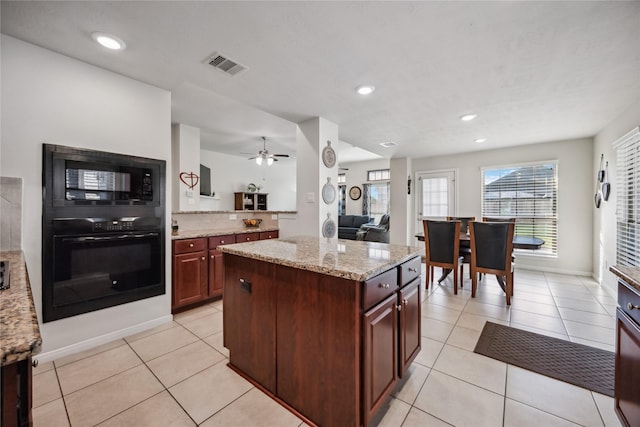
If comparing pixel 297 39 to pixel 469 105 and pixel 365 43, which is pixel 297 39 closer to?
pixel 365 43

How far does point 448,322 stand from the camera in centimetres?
271

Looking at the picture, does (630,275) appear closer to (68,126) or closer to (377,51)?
(377,51)

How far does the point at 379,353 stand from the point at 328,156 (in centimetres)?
270

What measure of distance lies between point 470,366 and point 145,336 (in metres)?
2.79

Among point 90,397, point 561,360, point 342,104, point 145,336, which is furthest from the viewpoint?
point 342,104

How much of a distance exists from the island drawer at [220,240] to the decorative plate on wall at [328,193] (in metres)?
1.30

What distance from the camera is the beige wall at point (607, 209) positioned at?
10.4 feet

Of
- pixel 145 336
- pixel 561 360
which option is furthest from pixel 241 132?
pixel 561 360

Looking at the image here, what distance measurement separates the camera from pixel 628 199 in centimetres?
308

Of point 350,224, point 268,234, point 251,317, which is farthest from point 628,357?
point 350,224

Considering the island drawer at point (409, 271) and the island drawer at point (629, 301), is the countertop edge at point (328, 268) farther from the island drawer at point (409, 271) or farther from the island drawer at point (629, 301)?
the island drawer at point (629, 301)

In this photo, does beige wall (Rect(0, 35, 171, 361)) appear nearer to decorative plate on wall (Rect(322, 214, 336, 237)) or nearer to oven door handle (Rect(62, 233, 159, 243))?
oven door handle (Rect(62, 233, 159, 243))

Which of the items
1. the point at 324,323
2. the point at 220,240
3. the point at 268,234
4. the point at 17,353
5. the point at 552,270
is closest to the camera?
the point at 17,353

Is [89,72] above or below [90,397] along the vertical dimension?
above
